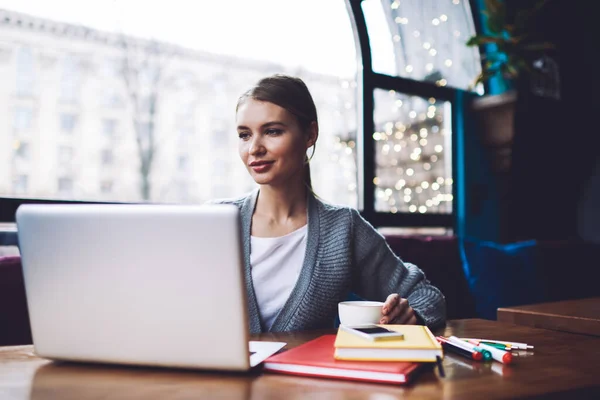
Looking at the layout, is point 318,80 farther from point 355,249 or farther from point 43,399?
point 43,399

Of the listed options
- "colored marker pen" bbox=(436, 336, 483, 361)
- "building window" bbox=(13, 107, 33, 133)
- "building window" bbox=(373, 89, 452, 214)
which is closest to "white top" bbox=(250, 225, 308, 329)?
"colored marker pen" bbox=(436, 336, 483, 361)

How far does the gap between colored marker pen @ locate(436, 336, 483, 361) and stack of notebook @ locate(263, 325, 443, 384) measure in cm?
10

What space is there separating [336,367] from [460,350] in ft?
0.91

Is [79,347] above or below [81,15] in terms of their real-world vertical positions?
below

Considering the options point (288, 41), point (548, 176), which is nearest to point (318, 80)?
point (288, 41)

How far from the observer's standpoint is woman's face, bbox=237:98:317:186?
137 cm

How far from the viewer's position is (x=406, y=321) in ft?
3.68

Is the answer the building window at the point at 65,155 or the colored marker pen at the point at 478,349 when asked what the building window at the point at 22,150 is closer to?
the building window at the point at 65,155

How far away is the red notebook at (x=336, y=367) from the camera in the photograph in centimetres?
71

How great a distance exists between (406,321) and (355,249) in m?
0.40

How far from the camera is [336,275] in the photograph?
138 cm

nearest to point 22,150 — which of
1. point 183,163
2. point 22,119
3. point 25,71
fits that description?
point 22,119

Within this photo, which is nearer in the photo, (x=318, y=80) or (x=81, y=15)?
(x=81, y=15)

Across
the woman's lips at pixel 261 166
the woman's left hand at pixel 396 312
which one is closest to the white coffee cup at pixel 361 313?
the woman's left hand at pixel 396 312
